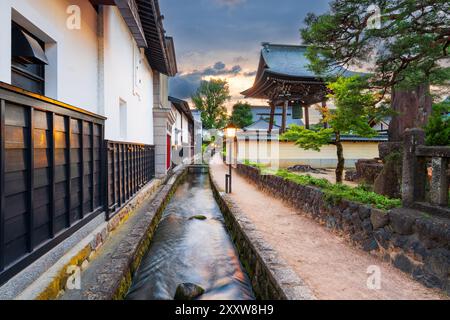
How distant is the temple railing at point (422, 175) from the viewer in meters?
3.85

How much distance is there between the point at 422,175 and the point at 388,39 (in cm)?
441

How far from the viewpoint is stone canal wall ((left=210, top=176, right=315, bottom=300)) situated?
3383 mm

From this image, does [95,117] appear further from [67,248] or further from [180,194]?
[180,194]

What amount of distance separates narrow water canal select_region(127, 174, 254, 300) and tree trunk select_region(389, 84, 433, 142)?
32.2 feet

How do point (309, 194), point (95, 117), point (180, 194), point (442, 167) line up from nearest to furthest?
point (442, 167)
point (95, 117)
point (309, 194)
point (180, 194)

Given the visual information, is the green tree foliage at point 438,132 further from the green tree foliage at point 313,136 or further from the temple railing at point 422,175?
the green tree foliage at point 313,136

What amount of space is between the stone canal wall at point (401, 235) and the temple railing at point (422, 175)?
8.3 inches

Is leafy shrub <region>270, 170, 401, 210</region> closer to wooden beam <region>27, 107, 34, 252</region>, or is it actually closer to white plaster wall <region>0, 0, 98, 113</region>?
wooden beam <region>27, 107, 34, 252</region>

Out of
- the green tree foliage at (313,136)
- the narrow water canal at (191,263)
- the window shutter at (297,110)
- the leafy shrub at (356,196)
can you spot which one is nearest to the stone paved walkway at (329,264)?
the leafy shrub at (356,196)

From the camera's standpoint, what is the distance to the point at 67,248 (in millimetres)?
4113

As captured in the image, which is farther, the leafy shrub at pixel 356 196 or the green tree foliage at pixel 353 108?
the green tree foliage at pixel 353 108

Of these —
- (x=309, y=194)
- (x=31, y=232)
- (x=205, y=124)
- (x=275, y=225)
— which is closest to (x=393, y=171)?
(x=309, y=194)

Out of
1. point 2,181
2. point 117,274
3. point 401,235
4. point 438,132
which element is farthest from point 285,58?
point 2,181

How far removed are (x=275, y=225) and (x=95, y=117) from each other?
4.83 m
